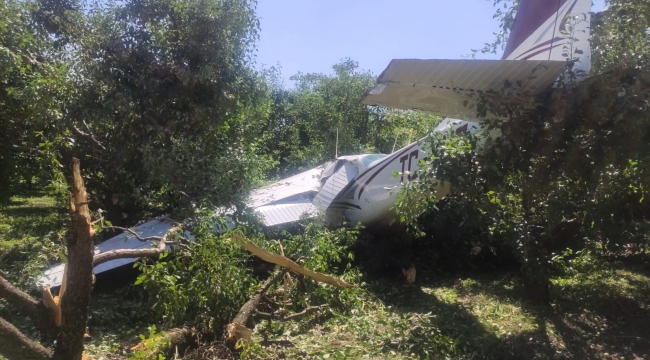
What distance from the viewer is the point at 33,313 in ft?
11.2

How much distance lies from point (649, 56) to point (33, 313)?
5.33m

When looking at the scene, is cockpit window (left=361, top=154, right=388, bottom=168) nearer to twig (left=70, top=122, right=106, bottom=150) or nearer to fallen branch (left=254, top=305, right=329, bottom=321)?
fallen branch (left=254, top=305, right=329, bottom=321)

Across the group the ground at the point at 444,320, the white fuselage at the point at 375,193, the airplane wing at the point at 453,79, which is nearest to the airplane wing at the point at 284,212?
the white fuselage at the point at 375,193

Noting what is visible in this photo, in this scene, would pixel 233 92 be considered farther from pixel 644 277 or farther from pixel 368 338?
pixel 644 277

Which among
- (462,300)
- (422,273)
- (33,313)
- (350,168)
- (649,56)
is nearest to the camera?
(33,313)

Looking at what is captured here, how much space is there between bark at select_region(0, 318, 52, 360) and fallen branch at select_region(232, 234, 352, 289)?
2.38 m

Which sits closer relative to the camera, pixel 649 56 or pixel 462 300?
pixel 649 56

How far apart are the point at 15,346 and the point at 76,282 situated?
504mm

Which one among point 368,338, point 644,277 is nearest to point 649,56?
point 368,338

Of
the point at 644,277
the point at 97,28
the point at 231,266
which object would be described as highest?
the point at 97,28

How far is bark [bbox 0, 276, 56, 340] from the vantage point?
3.35 metres

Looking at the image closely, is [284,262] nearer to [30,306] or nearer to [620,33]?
[30,306]

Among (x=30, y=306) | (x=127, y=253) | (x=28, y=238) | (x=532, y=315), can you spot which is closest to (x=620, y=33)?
(x=532, y=315)

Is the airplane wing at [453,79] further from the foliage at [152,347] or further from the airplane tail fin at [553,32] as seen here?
the foliage at [152,347]
